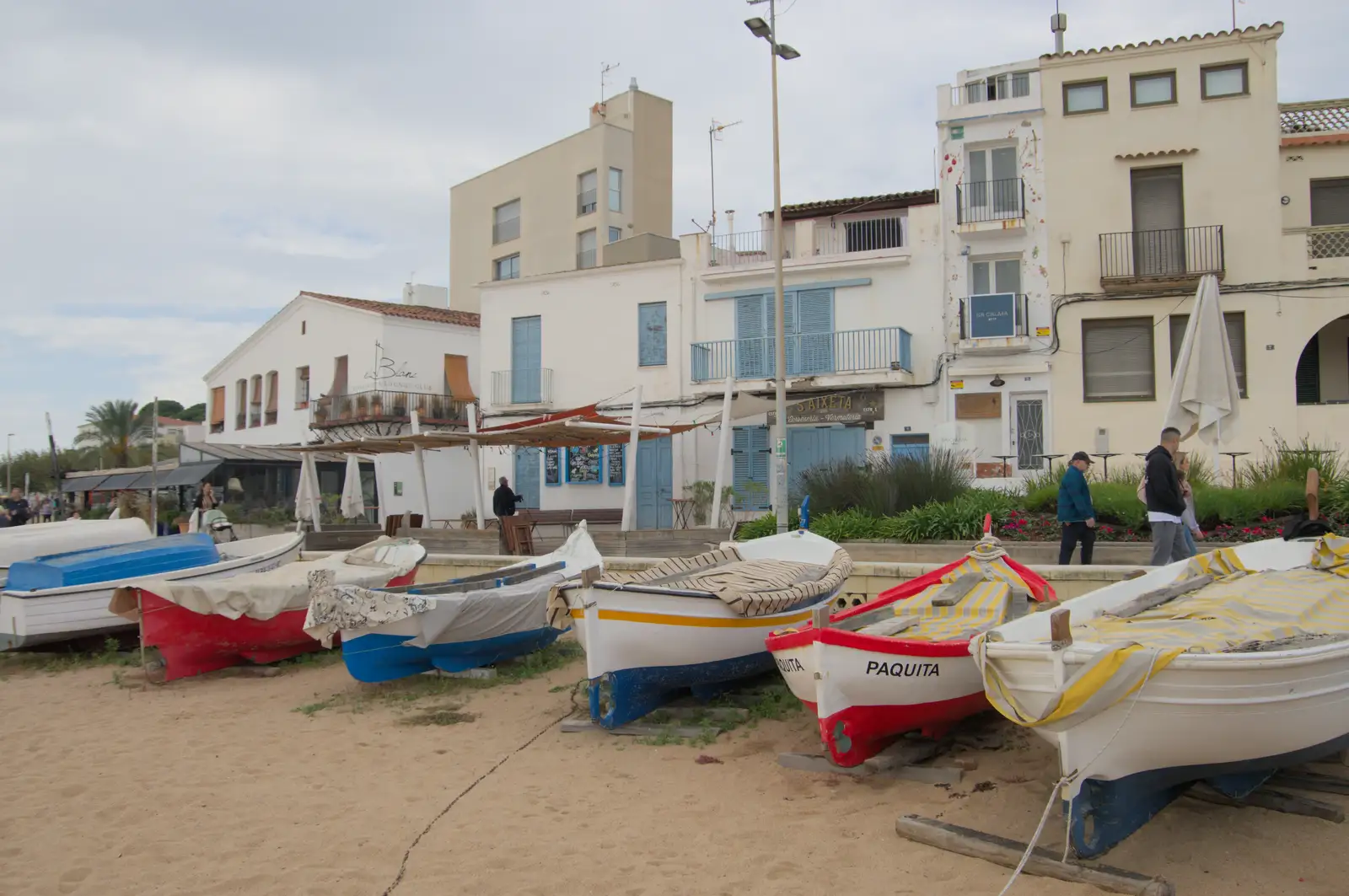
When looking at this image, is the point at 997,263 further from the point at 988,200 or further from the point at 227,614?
the point at 227,614

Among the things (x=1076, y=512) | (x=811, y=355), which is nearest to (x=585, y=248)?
(x=811, y=355)

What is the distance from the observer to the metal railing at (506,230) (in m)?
34.5

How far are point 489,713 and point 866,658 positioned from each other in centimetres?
391

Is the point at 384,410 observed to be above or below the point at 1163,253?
below

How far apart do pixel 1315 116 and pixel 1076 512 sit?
1434 centimetres

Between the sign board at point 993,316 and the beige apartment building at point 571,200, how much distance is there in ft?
51.5

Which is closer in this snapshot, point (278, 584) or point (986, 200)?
point (278, 584)

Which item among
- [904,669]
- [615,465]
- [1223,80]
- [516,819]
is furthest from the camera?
[615,465]

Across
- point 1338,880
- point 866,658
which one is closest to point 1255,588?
point 1338,880

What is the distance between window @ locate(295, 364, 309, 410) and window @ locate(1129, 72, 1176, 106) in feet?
78.4

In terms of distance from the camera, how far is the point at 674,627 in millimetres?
7434

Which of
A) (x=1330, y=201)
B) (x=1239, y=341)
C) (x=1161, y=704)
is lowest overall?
(x=1161, y=704)

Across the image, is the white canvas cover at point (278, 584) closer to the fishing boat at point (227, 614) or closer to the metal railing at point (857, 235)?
the fishing boat at point (227, 614)

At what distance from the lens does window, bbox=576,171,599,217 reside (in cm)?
3201
